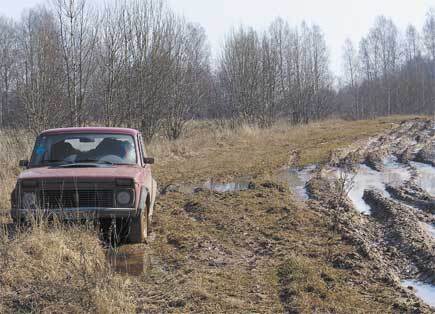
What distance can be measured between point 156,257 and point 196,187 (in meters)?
6.06

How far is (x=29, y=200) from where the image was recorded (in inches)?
251

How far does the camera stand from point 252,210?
9062mm

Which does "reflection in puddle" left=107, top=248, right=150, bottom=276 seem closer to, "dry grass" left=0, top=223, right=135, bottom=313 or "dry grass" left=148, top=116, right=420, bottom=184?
"dry grass" left=0, top=223, right=135, bottom=313

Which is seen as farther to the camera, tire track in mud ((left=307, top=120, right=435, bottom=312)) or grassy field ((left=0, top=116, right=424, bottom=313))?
tire track in mud ((left=307, top=120, right=435, bottom=312))

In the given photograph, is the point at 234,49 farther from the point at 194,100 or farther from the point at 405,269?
the point at 405,269

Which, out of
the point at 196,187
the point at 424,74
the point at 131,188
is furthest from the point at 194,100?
the point at 424,74

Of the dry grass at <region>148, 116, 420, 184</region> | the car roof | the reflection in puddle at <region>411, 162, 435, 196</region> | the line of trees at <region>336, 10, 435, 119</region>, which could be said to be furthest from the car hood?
the line of trees at <region>336, 10, 435, 119</region>

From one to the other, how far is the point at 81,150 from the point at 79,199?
128 centimetres

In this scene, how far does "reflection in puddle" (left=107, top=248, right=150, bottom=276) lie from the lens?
571 centimetres

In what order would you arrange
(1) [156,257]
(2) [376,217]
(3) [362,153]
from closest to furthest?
(1) [156,257]
(2) [376,217]
(3) [362,153]

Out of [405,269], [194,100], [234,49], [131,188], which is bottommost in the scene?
[405,269]

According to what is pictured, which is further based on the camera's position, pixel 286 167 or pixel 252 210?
pixel 286 167

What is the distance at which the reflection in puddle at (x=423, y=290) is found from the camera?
16.2 ft

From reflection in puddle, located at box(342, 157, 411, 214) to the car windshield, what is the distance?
464 centimetres
